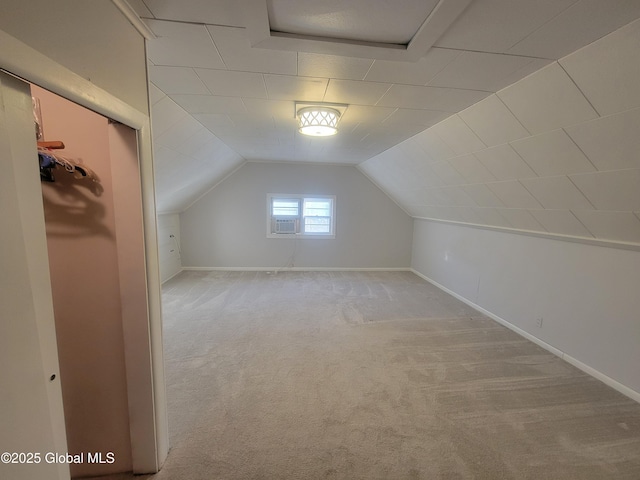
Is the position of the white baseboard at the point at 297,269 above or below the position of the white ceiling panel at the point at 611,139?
below

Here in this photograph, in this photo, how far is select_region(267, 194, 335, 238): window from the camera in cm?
535

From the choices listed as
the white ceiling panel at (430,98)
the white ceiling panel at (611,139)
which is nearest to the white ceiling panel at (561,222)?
the white ceiling panel at (611,139)

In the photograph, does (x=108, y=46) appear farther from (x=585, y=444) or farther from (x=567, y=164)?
(x=585, y=444)

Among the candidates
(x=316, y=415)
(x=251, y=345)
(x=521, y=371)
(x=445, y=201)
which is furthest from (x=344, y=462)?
(x=445, y=201)

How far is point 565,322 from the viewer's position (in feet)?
8.09

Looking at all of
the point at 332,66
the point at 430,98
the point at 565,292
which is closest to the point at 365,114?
the point at 430,98

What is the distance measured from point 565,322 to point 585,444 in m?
1.23

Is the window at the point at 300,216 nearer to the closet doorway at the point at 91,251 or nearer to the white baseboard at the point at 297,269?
the white baseboard at the point at 297,269

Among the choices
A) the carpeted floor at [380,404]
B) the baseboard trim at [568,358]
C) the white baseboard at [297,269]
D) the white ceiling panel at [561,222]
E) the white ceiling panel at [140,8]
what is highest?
the white ceiling panel at [140,8]

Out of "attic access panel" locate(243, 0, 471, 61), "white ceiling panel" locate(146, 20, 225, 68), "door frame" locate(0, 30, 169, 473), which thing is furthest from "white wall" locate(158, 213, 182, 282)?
"attic access panel" locate(243, 0, 471, 61)

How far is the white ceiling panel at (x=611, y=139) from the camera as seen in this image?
1368 mm

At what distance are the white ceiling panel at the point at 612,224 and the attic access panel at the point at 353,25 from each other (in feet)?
6.10

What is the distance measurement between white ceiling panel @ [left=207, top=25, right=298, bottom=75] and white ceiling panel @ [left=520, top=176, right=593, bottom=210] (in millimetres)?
2095

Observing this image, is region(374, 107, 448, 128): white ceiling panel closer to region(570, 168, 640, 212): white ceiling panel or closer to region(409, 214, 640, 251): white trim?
region(570, 168, 640, 212): white ceiling panel
